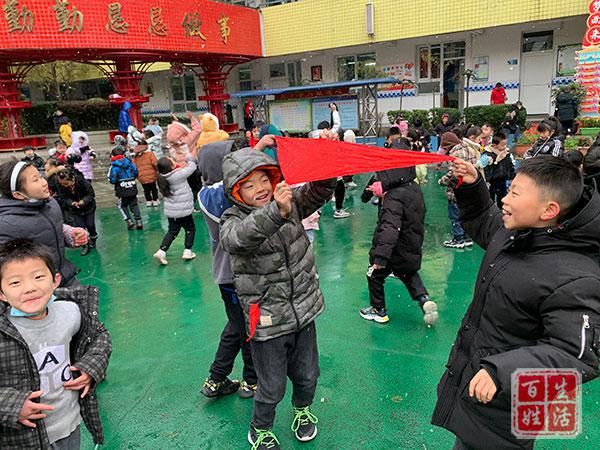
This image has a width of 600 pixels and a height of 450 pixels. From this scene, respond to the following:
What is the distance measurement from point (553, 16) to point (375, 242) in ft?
44.8

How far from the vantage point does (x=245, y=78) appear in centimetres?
2286

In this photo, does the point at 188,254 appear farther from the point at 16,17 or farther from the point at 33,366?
the point at 16,17

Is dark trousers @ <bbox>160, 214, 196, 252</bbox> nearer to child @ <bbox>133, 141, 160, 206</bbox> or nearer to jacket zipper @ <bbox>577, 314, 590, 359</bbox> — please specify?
child @ <bbox>133, 141, 160, 206</bbox>

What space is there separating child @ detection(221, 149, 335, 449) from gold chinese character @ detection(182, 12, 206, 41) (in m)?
15.4

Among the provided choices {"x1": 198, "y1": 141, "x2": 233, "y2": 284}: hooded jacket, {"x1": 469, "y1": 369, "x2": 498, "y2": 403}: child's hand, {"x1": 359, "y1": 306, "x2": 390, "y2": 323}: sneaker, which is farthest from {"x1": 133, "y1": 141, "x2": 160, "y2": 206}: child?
{"x1": 469, "y1": 369, "x2": 498, "y2": 403}: child's hand

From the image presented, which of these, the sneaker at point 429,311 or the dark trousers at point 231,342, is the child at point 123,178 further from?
the sneaker at point 429,311

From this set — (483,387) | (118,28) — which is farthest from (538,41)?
(483,387)

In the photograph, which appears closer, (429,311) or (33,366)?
(33,366)

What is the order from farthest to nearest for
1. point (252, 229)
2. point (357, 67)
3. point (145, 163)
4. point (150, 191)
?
point (357, 67), point (150, 191), point (145, 163), point (252, 229)

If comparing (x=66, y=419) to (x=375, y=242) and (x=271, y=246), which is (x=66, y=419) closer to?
(x=271, y=246)

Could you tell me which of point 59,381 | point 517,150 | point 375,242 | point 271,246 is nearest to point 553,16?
point 517,150

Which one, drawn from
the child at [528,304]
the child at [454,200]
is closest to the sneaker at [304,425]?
the child at [528,304]

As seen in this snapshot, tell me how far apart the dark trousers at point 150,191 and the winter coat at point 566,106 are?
9.16 metres

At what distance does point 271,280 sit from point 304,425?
0.98 meters
